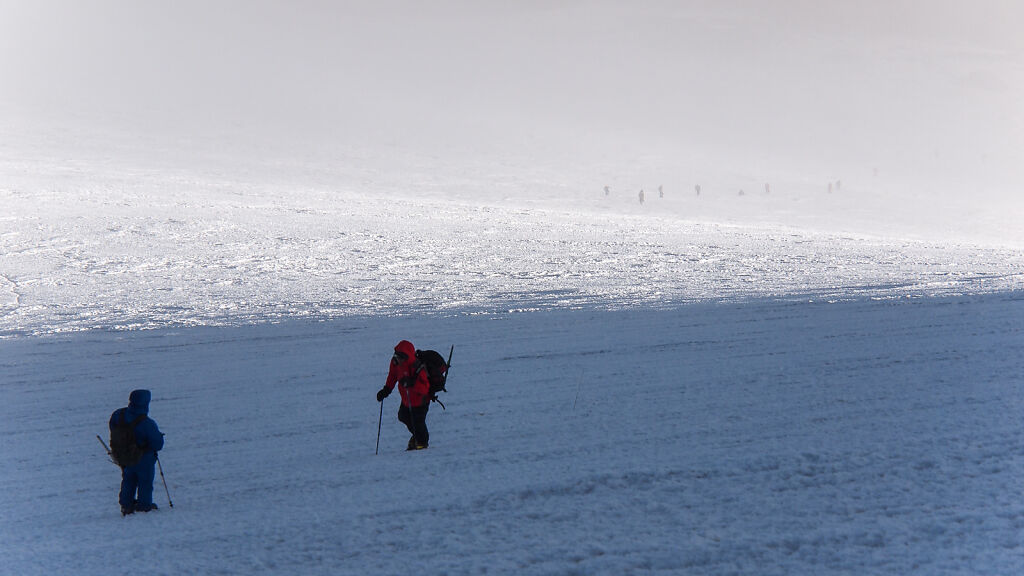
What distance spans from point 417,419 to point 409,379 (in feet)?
1.51

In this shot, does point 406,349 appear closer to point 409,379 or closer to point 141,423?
point 409,379

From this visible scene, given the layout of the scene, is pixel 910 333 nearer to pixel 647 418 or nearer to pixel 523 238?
pixel 647 418

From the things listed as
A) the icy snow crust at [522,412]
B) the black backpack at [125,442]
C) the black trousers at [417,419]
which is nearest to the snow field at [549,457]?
the icy snow crust at [522,412]

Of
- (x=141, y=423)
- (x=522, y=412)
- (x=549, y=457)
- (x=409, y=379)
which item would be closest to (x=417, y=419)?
(x=409, y=379)

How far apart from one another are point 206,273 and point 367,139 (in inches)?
1617

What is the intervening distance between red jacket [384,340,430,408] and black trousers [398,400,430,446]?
0.17ft

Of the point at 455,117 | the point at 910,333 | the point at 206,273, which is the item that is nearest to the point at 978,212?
the point at 910,333

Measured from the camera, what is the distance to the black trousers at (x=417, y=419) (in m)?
7.31

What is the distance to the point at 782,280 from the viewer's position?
1862 cm

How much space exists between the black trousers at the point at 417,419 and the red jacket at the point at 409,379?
0.17 ft

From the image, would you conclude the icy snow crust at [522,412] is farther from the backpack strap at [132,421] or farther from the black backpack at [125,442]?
the backpack strap at [132,421]

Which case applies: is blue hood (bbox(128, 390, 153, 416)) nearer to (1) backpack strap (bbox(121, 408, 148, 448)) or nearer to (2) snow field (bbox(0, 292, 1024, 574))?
(1) backpack strap (bbox(121, 408, 148, 448))

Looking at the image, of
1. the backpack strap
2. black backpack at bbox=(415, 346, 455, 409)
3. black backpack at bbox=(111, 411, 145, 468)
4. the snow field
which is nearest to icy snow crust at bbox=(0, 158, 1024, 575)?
the snow field

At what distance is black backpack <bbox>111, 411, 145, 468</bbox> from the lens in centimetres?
594
